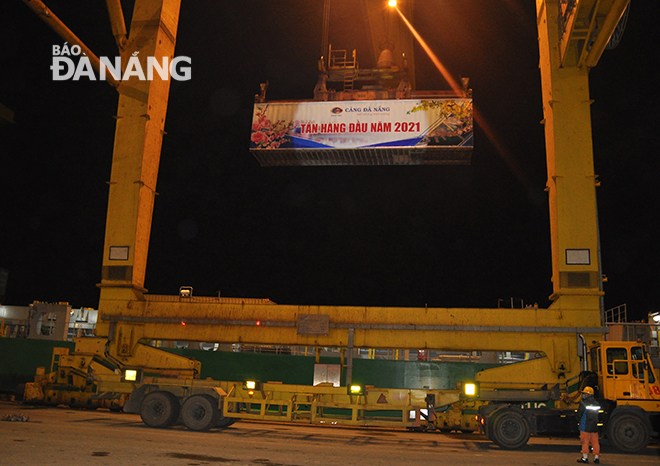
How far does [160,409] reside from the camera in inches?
572

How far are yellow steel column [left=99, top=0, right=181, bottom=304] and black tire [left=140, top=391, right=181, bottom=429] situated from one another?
358 cm

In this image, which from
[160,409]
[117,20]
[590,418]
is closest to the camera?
[590,418]

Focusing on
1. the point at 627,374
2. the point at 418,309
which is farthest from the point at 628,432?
the point at 418,309

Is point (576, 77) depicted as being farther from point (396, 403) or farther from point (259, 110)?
point (259, 110)

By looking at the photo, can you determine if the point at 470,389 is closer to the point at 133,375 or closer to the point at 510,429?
the point at 510,429

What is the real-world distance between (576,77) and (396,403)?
419 inches

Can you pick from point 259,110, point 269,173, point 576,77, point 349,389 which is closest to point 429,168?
point 269,173

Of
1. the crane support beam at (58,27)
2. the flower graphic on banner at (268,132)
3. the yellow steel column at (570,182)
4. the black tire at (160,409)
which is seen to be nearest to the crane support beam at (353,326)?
the yellow steel column at (570,182)

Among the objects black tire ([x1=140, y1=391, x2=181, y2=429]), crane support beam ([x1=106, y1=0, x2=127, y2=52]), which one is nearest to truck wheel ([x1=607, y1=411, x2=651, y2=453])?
black tire ([x1=140, y1=391, x2=181, y2=429])

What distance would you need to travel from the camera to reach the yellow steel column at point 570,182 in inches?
592

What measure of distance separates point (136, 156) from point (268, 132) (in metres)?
13.2

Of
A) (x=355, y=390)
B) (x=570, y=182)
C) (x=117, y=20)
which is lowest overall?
(x=355, y=390)

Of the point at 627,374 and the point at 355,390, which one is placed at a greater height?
the point at 627,374

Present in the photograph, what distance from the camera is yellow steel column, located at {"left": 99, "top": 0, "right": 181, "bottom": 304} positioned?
17109mm
